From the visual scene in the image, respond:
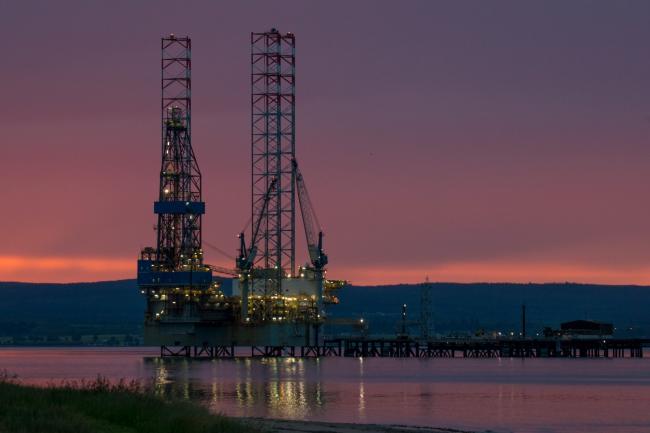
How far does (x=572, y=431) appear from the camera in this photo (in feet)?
213

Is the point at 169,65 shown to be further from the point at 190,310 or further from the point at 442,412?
the point at 442,412

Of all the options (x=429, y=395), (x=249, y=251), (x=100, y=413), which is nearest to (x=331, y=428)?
(x=100, y=413)

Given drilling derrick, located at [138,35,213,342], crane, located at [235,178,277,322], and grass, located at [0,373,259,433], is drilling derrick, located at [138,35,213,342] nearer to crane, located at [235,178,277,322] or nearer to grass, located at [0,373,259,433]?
crane, located at [235,178,277,322]

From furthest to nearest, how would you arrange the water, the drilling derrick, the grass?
1. the drilling derrick
2. the water
3. the grass

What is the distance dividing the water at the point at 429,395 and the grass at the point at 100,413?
80.8ft

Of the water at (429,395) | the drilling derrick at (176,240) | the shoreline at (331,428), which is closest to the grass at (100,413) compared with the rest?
the shoreline at (331,428)

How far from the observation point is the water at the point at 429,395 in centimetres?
7162

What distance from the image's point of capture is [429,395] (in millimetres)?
96562

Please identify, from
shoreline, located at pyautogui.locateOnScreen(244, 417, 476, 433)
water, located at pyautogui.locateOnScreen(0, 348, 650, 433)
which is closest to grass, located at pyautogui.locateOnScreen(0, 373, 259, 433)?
shoreline, located at pyautogui.locateOnScreen(244, 417, 476, 433)

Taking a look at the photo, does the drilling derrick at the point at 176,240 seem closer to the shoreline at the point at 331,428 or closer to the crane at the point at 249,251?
the crane at the point at 249,251

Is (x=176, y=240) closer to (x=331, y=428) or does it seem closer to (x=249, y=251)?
(x=249, y=251)

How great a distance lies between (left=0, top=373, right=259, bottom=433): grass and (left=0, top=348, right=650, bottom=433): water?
2462 centimetres

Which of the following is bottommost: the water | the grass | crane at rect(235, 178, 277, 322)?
the water

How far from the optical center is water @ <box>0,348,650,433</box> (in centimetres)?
7162
